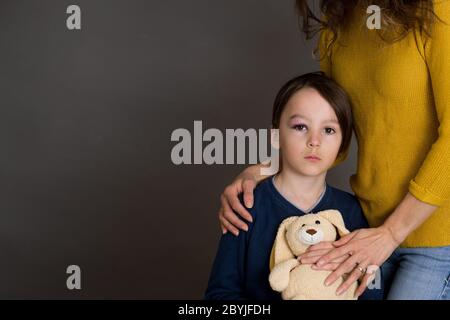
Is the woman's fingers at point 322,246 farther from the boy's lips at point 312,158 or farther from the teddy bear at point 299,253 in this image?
the boy's lips at point 312,158

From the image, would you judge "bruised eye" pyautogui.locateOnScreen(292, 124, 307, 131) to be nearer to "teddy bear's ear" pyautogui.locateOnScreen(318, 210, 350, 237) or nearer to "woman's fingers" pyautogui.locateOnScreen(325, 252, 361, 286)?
Result: "teddy bear's ear" pyautogui.locateOnScreen(318, 210, 350, 237)

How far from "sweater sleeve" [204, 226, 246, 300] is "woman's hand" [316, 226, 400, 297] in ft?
0.67

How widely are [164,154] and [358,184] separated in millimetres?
1343

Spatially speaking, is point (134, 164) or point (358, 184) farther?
point (134, 164)

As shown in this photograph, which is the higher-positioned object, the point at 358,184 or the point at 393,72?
the point at 393,72

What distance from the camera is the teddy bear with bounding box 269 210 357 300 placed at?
138 cm

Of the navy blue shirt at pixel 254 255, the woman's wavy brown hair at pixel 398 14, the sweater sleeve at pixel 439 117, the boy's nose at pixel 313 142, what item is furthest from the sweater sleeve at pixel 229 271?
the woman's wavy brown hair at pixel 398 14

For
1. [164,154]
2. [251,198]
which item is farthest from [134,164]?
[251,198]

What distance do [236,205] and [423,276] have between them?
432 mm
